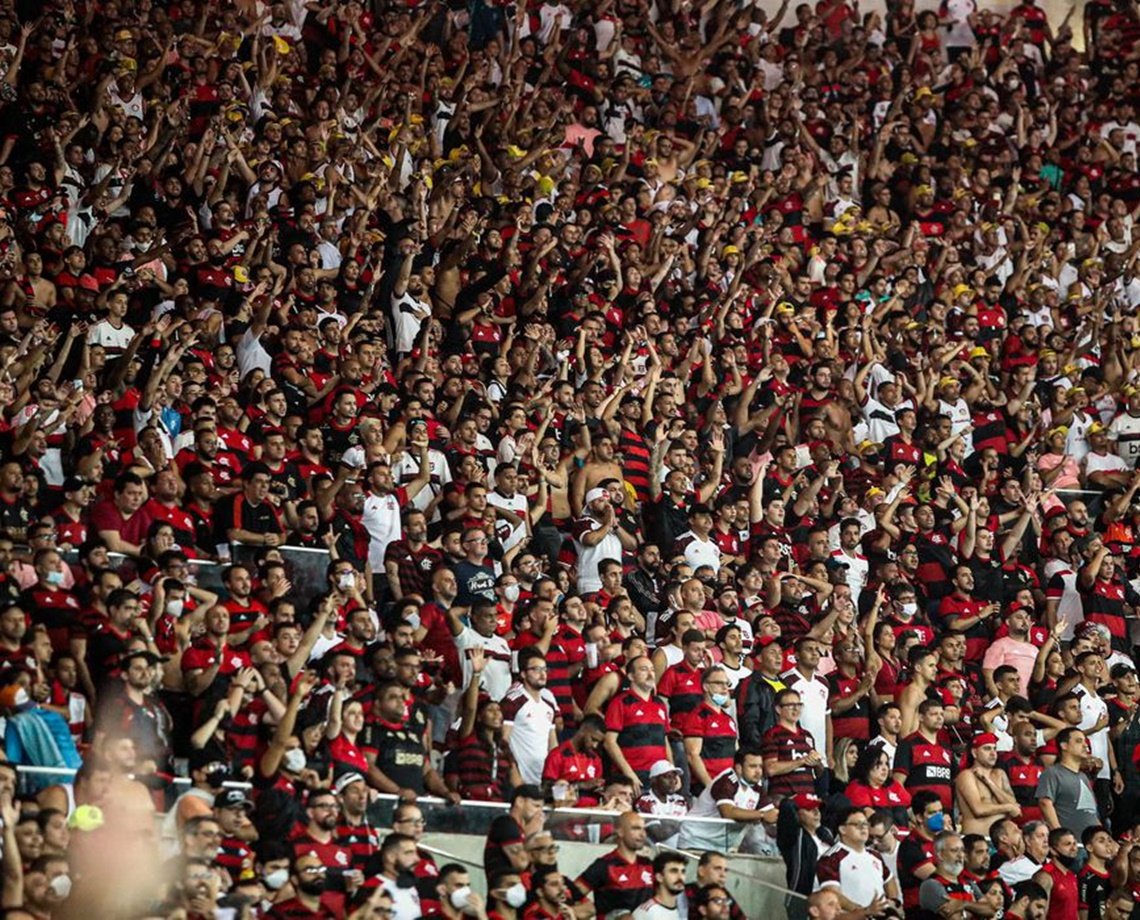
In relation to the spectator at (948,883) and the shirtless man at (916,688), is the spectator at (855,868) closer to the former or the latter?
the spectator at (948,883)

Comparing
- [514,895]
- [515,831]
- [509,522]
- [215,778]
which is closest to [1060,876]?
[515,831]

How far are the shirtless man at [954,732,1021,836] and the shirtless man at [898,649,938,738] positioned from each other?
46 centimetres

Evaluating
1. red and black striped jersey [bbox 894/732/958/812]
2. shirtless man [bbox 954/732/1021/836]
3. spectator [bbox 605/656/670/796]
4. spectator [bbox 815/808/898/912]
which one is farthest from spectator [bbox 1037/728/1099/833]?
spectator [bbox 605/656/670/796]

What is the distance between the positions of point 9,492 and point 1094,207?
42.0 feet

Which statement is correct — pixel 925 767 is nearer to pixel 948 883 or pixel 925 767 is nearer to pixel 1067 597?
pixel 948 883

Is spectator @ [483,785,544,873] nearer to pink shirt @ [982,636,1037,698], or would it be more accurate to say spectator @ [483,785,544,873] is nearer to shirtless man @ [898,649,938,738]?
shirtless man @ [898,649,938,738]

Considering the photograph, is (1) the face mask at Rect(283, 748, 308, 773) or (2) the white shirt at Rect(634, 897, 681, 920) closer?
(1) the face mask at Rect(283, 748, 308, 773)

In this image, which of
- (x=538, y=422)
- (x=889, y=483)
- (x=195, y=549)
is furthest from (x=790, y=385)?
(x=195, y=549)

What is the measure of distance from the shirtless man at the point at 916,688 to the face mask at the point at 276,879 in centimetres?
495

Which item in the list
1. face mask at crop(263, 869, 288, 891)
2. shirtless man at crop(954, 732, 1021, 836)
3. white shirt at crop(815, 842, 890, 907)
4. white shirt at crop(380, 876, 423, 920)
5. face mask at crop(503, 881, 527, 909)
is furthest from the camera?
shirtless man at crop(954, 732, 1021, 836)

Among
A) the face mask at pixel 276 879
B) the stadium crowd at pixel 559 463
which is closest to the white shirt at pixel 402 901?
the stadium crowd at pixel 559 463

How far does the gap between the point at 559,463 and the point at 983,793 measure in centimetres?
401

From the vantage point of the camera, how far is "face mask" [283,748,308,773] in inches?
425

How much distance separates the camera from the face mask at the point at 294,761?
10.8 m
